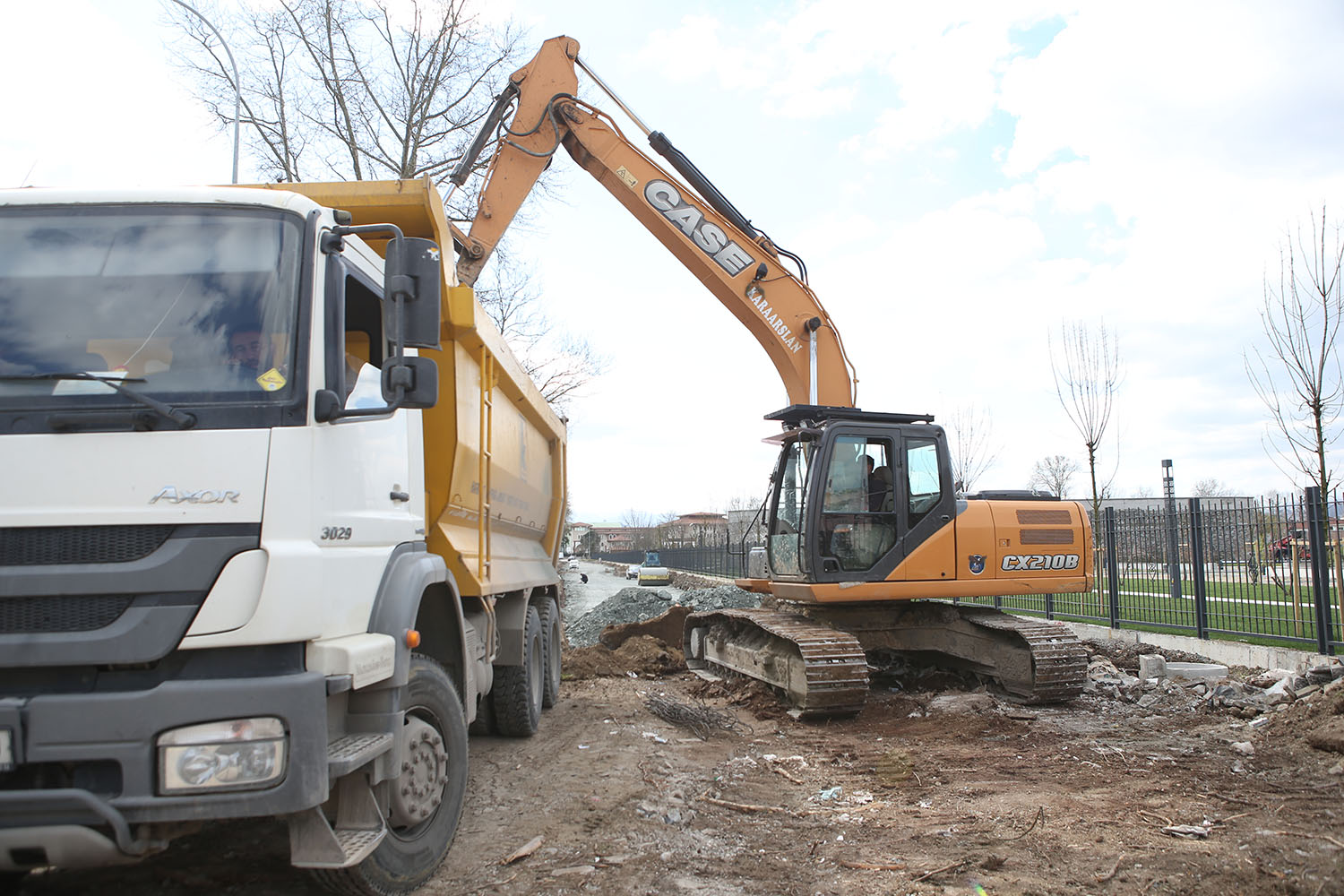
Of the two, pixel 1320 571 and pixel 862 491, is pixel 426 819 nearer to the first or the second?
pixel 862 491

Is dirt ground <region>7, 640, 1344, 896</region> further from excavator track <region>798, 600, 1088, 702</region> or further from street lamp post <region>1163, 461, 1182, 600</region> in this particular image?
street lamp post <region>1163, 461, 1182, 600</region>

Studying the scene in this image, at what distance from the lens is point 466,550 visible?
211 inches

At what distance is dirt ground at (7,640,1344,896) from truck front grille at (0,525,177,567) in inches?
62.4

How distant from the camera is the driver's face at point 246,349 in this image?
322 centimetres

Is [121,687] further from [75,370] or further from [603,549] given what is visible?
[603,549]

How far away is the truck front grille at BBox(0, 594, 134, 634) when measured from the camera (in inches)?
114

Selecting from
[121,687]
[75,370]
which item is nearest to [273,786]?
[121,687]

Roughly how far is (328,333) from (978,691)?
7.31 meters

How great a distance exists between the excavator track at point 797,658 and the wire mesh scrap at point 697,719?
2.05 feet

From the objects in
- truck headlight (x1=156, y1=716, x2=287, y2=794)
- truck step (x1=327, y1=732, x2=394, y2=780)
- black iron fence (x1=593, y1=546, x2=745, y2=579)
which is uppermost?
truck headlight (x1=156, y1=716, x2=287, y2=794)

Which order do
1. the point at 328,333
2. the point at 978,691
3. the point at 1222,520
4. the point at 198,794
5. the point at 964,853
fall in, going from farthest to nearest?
the point at 1222,520
the point at 978,691
the point at 964,853
the point at 328,333
the point at 198,794

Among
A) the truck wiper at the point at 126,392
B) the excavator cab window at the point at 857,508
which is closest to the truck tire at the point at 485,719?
the excavator cab window at the point at 857,508

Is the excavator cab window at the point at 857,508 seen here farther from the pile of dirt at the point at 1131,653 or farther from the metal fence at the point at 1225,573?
the pile of dirt at the point at 1131,653

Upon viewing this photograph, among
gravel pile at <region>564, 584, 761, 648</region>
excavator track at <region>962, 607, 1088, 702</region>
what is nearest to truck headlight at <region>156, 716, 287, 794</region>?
excavator track at <region>962, 607, 1088, 702</region>
